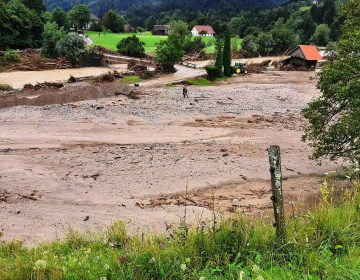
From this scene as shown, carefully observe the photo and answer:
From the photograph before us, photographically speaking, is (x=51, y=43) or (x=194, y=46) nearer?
(x=51, y=43)

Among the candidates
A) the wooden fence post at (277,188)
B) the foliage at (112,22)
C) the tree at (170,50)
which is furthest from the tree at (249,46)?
the wooden fence post at (277,188)

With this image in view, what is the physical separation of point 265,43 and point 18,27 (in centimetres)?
6281

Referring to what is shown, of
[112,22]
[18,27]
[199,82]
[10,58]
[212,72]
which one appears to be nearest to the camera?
[199,82]

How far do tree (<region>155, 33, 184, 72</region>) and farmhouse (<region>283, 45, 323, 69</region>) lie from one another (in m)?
27.7

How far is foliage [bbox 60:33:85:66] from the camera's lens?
5734cm

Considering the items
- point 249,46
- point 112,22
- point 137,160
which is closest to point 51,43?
point 249,46

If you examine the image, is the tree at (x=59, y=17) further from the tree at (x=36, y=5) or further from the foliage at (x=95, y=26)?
the foliage at (x=95, y=26)

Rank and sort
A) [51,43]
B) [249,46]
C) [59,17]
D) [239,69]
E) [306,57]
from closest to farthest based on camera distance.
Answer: [239,69] < [306,57] < [51,43] < [249,46] < [59,17]

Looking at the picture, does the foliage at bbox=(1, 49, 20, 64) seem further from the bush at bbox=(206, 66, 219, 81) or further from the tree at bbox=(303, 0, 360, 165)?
the tree at bbox=(303, 0, 360, 165)

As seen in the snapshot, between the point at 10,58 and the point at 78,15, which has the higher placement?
the point at 78,15

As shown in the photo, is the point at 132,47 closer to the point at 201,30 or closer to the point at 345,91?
the point at 345,91

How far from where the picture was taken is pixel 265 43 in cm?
8481

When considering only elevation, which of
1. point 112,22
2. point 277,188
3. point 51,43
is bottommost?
point 277,188

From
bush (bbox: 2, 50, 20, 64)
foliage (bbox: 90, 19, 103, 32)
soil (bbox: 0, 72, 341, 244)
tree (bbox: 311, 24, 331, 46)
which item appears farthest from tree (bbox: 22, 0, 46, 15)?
tree (bbox: 311, 24, 331, 46)
